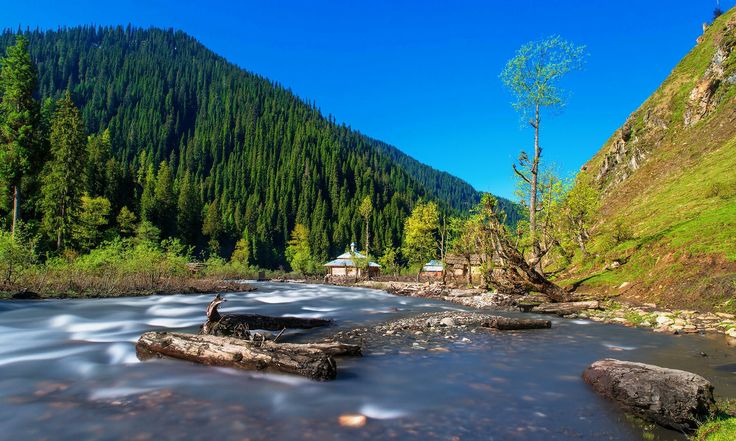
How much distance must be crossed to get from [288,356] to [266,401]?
48.9 inches

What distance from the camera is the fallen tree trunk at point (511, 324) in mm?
14594

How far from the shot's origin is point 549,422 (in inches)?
233

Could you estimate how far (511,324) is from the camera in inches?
577

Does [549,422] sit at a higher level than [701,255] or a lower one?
lower

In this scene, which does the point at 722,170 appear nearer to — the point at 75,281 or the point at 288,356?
the point at 288,356

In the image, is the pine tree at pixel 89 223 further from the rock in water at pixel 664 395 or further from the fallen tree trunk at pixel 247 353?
the rock in water at pixel 664 395

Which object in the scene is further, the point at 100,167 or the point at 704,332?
the point at 100,167

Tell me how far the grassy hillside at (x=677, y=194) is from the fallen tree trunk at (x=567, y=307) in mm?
2801

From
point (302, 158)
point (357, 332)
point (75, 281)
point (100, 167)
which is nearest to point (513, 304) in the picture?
point (357, 332)

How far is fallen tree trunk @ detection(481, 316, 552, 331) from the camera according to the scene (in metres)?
14.6

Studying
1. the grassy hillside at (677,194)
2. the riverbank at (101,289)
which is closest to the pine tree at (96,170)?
the riverbank at (101,289)

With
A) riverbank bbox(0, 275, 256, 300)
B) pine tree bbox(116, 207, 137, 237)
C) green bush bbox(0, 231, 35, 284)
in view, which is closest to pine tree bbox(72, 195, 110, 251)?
pine tree bbox(116, 207, 137, 237)

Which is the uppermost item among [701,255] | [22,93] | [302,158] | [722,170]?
[302,158]

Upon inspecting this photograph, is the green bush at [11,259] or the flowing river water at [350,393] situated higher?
the green bush at [11,259]
